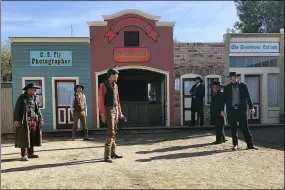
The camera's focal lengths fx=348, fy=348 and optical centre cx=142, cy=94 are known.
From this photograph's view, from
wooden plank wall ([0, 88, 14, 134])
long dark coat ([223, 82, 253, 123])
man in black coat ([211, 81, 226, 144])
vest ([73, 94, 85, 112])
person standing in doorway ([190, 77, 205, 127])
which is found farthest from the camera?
wooden plank wall ([0, 88, 14, 134])

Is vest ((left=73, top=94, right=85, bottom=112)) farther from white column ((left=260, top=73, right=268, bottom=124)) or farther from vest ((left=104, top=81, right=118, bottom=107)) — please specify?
white column ((left=260, top=73, right=268, bottom=124))

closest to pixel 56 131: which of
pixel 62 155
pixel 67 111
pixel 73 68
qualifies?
pixel 67 111

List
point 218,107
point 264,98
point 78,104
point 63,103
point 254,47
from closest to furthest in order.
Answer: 1. point 218,107
2. point 78,104
3. point 63,103
4. point 254,47
5. point 264,98

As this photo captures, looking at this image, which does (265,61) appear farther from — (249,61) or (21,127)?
(21,127)

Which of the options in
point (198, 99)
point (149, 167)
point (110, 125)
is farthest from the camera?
point (198, 99)

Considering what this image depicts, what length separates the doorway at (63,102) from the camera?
13.6m

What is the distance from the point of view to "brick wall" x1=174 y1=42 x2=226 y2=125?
1420 cm

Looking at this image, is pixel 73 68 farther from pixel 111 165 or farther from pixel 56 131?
pixel 111 165

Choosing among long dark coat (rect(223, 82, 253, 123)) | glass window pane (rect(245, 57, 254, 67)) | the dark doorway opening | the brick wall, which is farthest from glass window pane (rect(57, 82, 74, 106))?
glass window pane (rect(245, 57, 254, 67))

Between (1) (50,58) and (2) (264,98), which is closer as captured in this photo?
(1) (50,58)

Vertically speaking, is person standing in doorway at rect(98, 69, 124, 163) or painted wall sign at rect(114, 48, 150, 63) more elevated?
painted wall sign at rect(114, 48, 150, 63)

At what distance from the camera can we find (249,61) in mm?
14617

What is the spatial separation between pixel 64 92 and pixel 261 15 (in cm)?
2176

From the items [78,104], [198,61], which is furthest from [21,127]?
[198,61]
